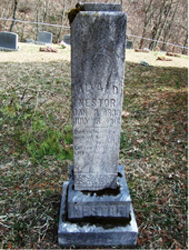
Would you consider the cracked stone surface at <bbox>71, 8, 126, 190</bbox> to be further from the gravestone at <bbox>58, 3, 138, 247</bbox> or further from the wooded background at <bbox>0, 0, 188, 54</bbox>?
the wooded background at <bbox>0, 0, 188, 54</bbox>

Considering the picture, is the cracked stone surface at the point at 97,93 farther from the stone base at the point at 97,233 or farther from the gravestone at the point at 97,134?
the stone base at the point at 97,233

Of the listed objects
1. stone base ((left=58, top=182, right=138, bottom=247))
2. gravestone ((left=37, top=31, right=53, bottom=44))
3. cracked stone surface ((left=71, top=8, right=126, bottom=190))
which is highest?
gravestone ((left=37, top=31, right=53, bottom=44))

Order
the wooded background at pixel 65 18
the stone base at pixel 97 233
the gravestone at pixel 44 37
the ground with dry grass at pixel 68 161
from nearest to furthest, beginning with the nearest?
1. the stone base at pixel 97 233
2. the ground with dry grass at pixel 68 161
3. the gravestone at pixel 44 37
4. the wooded background at pixel 65 18

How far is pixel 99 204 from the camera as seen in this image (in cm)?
250

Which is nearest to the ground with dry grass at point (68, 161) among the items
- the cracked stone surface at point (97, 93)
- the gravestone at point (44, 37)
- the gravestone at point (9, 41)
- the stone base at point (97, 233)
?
the stone base at point (97, 233)

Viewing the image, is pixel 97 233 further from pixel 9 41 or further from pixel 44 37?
pixel 44 37

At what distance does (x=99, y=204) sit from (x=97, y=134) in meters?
0.85

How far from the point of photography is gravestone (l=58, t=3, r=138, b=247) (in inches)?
69.6

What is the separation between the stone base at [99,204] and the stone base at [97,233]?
0.26 ft

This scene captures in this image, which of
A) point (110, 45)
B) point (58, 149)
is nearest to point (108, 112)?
point (110, 45)

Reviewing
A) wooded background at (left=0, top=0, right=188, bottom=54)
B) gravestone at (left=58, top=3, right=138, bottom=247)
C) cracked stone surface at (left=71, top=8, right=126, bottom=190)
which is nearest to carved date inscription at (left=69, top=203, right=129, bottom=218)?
gravestone at (left=58, top=3, right=138, bottom=247)

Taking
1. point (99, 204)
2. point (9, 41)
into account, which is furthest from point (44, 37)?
point (99, 204)

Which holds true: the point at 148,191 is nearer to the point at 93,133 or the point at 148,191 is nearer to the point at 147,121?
the point at 93,133

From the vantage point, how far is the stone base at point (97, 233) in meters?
2.49
